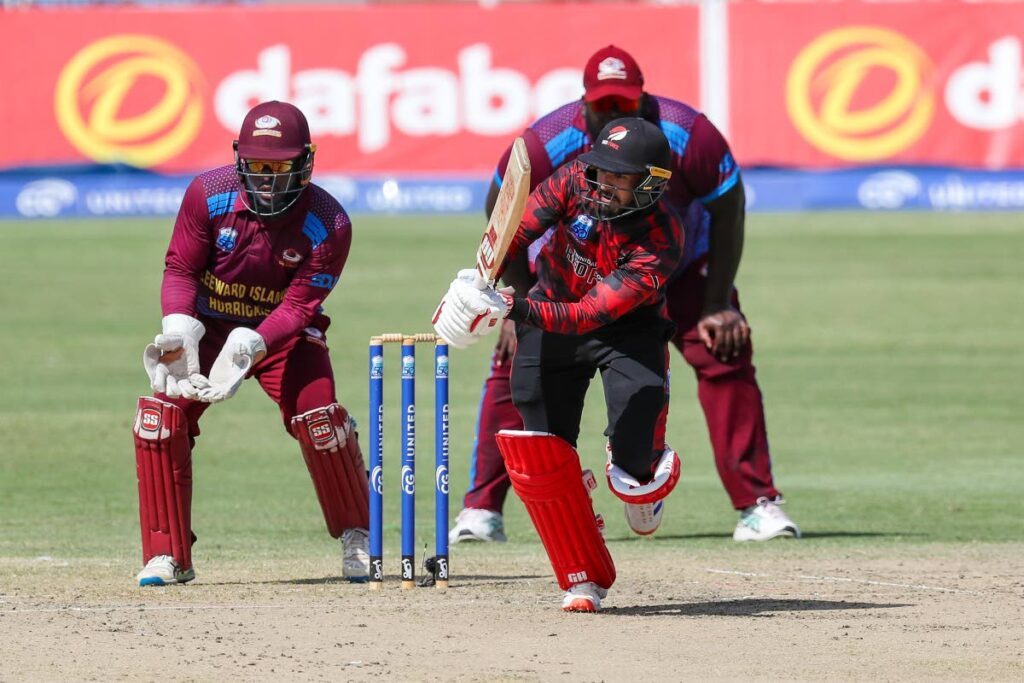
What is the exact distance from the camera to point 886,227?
25.0 meters

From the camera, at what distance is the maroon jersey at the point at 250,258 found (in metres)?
8.04

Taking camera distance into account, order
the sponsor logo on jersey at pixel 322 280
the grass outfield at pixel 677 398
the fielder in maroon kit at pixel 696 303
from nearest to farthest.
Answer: the sponsor logo on jersey at pixel 322 280, the fielder in maroon kit at pixel 696 303, the grass outfield at pixel 677 398

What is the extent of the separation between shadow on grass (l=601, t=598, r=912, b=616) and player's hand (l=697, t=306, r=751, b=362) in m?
1.89

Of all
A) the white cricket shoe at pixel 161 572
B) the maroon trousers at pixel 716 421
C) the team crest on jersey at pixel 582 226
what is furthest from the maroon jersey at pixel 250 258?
the maroon trousers at pixel 716 421

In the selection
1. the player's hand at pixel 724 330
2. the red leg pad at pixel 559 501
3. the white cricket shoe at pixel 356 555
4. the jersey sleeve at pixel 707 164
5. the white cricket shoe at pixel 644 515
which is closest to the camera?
the red leg pad at pixel 559 501

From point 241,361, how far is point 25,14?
1923 centimetres

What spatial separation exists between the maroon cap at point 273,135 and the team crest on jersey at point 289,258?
0.43 metres

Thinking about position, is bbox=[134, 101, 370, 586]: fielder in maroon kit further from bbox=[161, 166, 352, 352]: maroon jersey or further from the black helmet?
the black helmet

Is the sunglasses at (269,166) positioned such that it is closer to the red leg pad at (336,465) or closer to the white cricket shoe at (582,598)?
the red leg pad at (336,465)

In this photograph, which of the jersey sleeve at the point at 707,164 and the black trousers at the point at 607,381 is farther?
the jersey sleeve at the point at 707,164

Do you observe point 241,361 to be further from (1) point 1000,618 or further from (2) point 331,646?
(1) point 1000,618

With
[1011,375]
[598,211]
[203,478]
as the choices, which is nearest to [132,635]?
[598,211]

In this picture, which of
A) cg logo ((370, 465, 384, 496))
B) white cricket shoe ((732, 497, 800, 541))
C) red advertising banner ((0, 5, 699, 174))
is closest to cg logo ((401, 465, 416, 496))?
cg logo ((370, 465, 384, 496))

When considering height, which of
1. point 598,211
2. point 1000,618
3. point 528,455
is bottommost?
point 1000,618
